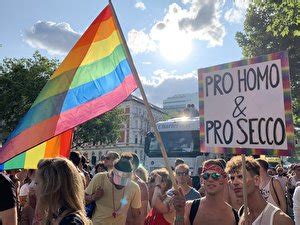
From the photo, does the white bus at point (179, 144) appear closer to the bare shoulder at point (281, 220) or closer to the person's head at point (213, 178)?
the person's head at point (213, 178)

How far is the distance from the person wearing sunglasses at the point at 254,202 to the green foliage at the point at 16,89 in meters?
35.5

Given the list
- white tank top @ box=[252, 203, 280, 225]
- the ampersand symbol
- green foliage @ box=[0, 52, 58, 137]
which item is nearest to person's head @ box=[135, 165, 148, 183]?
the ampersand symbol

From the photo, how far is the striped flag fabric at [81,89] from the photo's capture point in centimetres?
379

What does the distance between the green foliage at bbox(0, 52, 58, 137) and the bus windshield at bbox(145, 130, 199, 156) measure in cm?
2431

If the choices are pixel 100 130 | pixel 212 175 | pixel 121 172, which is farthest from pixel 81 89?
pixel 100 130

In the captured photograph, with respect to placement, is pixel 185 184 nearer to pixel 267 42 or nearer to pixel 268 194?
pixel 268 194

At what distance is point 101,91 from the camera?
14.0 feet

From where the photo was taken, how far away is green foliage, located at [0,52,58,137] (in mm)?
36406

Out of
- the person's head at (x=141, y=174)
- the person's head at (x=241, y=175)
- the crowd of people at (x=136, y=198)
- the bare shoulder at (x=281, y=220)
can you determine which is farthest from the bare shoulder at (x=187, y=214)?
the person's head at (x=141, y=174)

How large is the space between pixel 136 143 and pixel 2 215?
7675 cm

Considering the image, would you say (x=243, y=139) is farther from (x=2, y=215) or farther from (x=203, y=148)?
(x=2, y=215)

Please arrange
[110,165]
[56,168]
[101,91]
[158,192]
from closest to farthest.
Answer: [56,168]
[101,91]
[158,192]
[110,165]

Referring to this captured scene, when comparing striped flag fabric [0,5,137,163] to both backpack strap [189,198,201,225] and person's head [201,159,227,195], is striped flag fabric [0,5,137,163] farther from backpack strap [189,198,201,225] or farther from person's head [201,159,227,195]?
backpack strap [189,198,201,225]

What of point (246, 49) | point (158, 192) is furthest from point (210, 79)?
point (246, 49)
